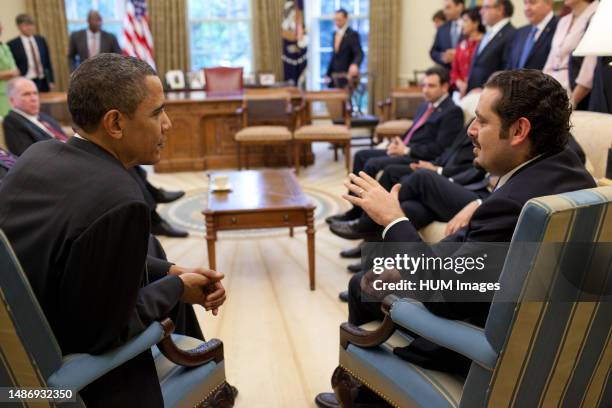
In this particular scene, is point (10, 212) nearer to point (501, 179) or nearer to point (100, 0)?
point (501, 179)

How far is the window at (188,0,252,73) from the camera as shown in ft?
29.0

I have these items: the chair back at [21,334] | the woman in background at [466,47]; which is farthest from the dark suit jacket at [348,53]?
the chair back at [21,334]

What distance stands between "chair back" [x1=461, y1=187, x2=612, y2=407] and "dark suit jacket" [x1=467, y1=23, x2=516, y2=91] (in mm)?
3571

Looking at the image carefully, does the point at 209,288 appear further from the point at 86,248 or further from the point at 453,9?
the point at 453,9

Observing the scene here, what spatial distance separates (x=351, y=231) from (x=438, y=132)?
3.84 ft

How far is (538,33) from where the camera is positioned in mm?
3793

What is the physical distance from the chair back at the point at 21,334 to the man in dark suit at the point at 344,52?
651 cm

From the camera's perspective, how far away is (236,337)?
267cm

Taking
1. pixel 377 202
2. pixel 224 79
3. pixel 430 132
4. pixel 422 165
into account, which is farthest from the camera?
pixel 224 79

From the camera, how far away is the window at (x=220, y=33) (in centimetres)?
883

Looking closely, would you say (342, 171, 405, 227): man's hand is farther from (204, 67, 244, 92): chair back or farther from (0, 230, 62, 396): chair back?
(204, 67, 244, 92): chair back

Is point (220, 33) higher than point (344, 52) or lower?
higher

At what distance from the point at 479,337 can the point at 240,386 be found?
51.8 inches

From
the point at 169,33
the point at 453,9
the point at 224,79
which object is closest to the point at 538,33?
the point at 453,9
